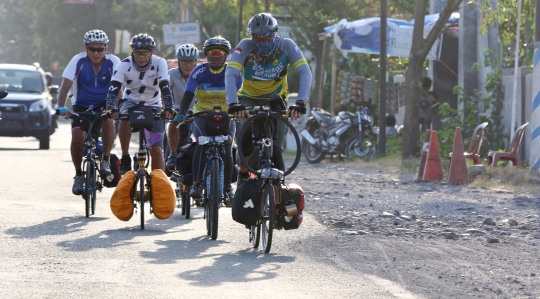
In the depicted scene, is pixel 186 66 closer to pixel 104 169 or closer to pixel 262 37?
pixel 104 169

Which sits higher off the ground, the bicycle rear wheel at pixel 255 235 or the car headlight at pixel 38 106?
the car headlight at pixel 38 106

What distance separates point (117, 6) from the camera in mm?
70812

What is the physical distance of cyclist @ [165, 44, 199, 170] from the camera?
12.3 metres

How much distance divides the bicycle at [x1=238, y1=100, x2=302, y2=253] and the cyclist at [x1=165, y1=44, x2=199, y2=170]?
3211 mm

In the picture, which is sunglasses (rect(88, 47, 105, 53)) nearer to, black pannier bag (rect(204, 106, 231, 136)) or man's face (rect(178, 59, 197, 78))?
man's face (rect(178, 59, 197, 78))

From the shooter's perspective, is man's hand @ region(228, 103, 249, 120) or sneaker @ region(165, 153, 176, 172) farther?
sneaker @ region(165, 153, 176, 172)

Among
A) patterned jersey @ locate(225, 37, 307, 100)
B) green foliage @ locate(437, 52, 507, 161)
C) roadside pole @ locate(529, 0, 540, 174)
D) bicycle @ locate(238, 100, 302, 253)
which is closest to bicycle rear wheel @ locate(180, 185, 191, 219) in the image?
patterned jersey @ locate(225, 37, 307, 100)

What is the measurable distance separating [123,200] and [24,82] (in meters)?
16.4

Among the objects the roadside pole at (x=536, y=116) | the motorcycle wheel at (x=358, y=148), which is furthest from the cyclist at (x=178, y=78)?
the motorcycle wheel at (x=358, y=148)

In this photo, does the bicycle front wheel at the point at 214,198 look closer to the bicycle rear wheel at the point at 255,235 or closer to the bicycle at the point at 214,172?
the bicycle at the point at 214,172

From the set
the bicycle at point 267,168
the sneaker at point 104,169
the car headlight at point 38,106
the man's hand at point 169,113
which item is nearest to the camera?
the bicycle at point 267,168

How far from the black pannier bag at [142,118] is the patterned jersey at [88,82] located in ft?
4.99

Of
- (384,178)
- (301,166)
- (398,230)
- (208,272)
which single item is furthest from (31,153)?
(208,272)

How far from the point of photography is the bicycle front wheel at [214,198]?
9398 millimetres
